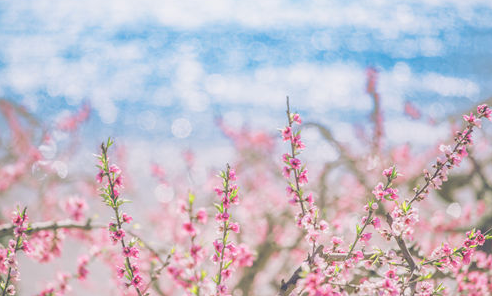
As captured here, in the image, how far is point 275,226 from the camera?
172 inches

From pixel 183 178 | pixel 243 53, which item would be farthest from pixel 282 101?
pixel 183 178

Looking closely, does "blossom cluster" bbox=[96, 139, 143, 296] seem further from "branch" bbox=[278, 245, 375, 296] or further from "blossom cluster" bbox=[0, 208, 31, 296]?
"branch" bbox=[278, 245, 375, 296]

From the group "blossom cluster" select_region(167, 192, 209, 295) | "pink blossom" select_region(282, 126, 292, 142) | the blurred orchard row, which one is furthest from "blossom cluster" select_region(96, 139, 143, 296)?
"pink blossom" select_region(282, 126, 292, 142)

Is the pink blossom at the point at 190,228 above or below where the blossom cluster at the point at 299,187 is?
below

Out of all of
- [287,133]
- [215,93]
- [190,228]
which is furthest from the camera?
[215,93]

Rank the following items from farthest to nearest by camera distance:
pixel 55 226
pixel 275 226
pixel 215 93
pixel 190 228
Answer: pixel 215 93, pixel 275 226, pixel 55 226, pixel 190 228

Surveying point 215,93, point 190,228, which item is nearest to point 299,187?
point 190,228

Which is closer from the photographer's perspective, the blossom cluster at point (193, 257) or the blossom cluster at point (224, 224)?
the blossom cluster at point (193, 257)

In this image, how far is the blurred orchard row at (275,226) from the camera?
1.53 metres

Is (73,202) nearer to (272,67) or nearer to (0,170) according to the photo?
(0,170)

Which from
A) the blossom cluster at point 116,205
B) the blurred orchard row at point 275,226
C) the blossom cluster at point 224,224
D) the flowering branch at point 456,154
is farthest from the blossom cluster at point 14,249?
the flowering branch at point 456,154

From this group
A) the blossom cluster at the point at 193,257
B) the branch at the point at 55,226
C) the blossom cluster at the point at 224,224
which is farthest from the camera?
the branch at the point at 55,226

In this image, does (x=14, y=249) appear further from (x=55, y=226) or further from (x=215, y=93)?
(x=215, y=93)

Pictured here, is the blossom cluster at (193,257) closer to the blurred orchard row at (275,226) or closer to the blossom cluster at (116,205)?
the blurred orchard row at (275,226)
